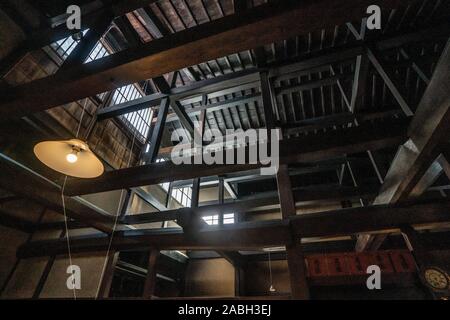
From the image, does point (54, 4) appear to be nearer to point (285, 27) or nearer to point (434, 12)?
point (285, 27)

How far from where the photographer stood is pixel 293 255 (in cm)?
385

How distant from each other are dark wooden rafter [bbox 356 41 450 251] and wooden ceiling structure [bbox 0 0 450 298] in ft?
0.06

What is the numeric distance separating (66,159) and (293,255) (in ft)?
11.8

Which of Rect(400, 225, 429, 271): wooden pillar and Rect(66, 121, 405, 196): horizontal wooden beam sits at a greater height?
Rect(66, 121, 405, 196): horizontal wooden beam

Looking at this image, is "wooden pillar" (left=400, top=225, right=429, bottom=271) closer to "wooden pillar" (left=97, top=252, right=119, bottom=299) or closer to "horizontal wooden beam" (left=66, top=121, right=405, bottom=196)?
"horizontal wooden beam" (left=66, top=121, right=405, bottom=196)

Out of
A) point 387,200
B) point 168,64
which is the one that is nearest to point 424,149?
point 387,200

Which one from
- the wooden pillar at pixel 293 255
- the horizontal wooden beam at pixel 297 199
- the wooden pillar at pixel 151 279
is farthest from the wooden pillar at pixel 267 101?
the wooden pillar at pixel 151 279

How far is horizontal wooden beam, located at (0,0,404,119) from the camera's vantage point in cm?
196

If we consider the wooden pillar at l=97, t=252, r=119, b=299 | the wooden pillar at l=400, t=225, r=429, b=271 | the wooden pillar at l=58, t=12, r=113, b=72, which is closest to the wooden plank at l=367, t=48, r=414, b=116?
the wooden pillar at l=400, t=225, r=429, b=271

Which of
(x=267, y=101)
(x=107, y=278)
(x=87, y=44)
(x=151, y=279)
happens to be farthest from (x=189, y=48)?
(x=107, y=278)

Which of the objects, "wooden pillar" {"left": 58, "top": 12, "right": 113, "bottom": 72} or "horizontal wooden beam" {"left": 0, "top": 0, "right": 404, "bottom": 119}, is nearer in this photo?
"horizontal wooden beam" {"left": 0, "top": 0, "right": 404, "bottom": 119}

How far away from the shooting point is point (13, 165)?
3.07m

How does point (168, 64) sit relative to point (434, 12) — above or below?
below

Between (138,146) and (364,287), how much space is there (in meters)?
8.00
